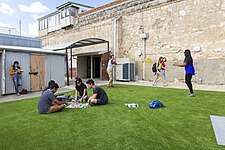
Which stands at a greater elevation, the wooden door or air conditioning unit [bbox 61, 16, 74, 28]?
air conditioning unit [bbox 61, 16, 74, 28]

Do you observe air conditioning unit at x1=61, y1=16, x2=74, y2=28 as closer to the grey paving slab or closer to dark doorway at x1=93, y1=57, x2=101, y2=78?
dark doorway at x1=93, y1=57, x2=101, y2=78

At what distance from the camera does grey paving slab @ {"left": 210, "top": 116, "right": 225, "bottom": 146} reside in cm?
283

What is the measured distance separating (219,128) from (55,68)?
913 centimetres

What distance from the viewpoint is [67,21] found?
20141 mm

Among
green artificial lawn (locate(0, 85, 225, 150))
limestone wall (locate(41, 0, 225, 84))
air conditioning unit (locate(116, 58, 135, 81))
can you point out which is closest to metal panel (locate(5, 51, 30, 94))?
green artificial lawn (locate(0, 85, 225, 150))

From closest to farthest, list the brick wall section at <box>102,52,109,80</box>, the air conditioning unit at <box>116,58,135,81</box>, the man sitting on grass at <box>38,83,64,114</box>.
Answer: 1. the man sitting on grass at <box>38,83,64,114</box>
2. the air conditioning unit at <box>116,58,135,81</box>
3. the brick wall section at <box>102,52,109,80</box>

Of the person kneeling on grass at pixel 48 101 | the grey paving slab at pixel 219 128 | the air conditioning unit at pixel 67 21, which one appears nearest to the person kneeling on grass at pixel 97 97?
the person kneeling on grass at pixel 48 101

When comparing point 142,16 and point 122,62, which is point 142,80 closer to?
point 122,62

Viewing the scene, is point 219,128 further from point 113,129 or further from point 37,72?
point 37,72

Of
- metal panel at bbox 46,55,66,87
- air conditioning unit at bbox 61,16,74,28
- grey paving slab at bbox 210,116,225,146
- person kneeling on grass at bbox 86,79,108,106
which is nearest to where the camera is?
grey paving slab at bbox 210,116,225,146

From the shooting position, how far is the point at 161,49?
1290 centimetres

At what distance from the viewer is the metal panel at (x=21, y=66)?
8.10 meters

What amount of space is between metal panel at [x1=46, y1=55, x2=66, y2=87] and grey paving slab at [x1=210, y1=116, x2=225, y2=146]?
8636 mm

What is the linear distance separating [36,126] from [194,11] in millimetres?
11714
